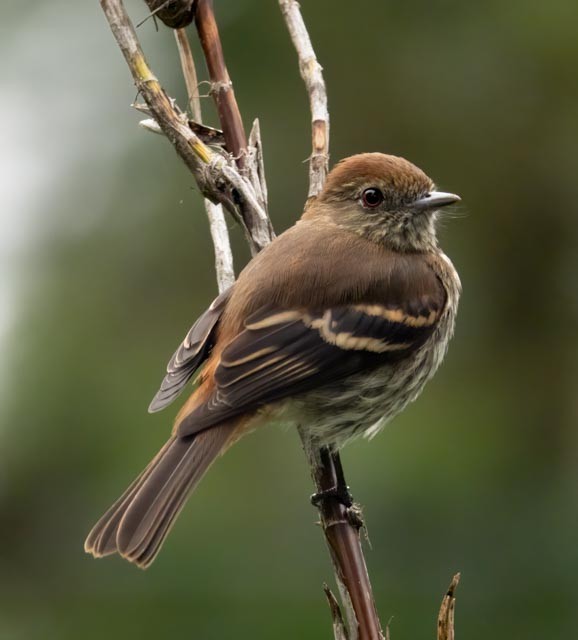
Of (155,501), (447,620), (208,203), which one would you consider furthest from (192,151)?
(447,620)

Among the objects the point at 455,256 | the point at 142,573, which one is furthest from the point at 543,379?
the point at 142,573

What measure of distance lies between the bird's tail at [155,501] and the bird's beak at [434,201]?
108cm

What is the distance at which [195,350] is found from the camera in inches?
152

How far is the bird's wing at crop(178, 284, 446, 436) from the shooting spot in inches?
Result: 143

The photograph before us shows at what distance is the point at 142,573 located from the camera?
192 inches

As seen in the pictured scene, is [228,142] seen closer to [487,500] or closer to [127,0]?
[487,500]

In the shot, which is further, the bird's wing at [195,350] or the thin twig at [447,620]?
the bird's wing at [195,350]

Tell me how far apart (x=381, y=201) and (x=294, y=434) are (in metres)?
1.79

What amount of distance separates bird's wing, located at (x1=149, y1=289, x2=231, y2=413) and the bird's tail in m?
0.27

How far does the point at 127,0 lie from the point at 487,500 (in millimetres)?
3105

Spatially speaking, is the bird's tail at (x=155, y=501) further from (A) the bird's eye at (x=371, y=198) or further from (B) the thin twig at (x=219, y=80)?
(A) the bird's eye at (x=371, y=198)

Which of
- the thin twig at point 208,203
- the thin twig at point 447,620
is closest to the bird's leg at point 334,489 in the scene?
the thin twig at point 208,203

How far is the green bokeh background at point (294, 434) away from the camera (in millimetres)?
4836

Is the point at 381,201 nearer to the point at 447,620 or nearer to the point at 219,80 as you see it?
the point at 219,80
